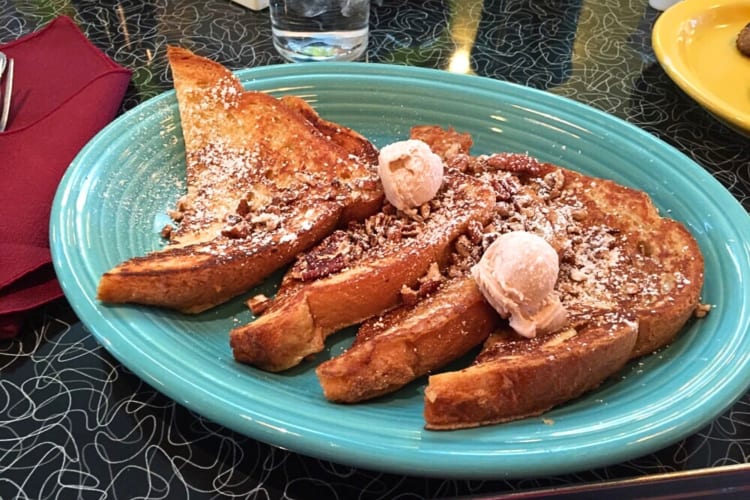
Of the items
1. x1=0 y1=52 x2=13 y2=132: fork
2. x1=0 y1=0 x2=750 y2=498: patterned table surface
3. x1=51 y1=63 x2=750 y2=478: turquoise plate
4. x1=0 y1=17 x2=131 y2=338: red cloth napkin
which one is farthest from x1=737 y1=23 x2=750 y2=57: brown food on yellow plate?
x1=0 y1=52 x2=13 y2=132: fork

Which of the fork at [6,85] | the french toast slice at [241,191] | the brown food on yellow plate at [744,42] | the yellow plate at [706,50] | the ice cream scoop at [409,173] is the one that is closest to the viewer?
the french toast slice at [241,191]

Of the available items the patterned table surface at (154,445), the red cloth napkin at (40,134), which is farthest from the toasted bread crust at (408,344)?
the red cloth napkin at (40,134)

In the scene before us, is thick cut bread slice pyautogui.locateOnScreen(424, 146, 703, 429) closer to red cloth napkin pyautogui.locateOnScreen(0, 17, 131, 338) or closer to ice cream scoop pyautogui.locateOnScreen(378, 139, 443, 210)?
ice cream scoop pyautogui.locateOnScreen(378, 139, 443, 210)

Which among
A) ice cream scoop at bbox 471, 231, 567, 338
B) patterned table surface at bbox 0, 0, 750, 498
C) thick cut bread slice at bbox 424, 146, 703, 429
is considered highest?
ice cream scoop at bbox 471, 231, 567, 338

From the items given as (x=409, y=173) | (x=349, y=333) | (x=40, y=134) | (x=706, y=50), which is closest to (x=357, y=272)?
(x=349, y=333)

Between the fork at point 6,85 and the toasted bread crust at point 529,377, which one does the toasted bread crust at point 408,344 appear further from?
the fork at point 6,85
